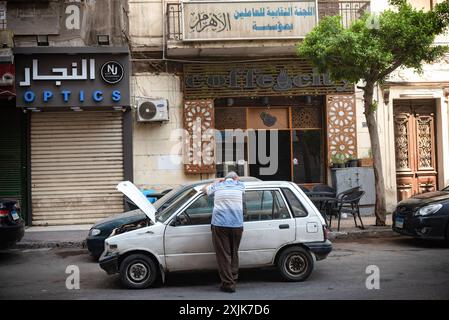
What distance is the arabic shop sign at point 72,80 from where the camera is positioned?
13094 mm

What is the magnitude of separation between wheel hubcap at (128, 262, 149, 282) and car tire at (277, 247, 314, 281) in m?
1.86

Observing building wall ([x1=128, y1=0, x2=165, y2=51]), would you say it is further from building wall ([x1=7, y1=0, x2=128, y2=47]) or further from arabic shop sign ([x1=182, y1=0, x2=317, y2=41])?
arabic shop sign ([x1=182, y1=0, x2=317, y2=41])

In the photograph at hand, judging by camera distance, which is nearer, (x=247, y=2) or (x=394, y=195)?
(x=247, y=2)

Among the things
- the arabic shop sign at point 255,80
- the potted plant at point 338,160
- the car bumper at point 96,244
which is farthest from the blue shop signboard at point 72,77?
the potted plant at point 338,160

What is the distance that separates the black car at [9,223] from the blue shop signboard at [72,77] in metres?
4.41

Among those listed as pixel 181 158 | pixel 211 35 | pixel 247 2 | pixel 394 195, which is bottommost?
pixel 394 195

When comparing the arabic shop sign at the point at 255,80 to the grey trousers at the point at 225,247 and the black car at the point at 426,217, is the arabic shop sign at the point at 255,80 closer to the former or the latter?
the black car at the point at 426,217

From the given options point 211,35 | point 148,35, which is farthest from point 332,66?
point 148,35

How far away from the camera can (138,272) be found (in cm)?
695

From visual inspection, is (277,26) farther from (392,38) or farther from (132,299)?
(132,299)

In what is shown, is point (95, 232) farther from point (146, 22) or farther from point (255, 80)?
point (146, 22)

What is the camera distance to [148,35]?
14.5 meters

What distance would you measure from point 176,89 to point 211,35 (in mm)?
1855

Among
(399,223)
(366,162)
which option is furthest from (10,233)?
(366,162)
